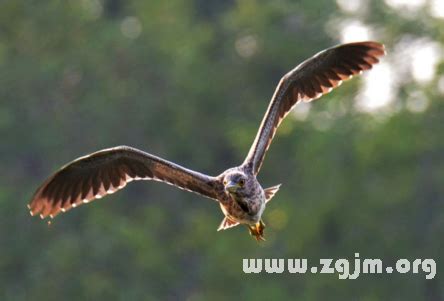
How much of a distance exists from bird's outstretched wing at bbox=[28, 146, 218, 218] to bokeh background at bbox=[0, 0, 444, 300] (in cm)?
1510

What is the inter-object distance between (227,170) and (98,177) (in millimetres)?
1743

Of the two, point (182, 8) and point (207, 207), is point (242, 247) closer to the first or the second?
point (207, 207)

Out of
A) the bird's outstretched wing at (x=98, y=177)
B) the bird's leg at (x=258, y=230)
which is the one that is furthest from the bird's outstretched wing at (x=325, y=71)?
the bird's outstretched wing at (x=98, y=177)

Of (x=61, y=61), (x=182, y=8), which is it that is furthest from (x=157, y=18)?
(x=61, y=61)

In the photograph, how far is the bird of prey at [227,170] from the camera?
633 inches

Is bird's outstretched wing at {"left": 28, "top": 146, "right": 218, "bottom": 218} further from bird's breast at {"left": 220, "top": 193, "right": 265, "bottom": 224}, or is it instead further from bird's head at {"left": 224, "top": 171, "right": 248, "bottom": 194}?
bird's head at {"left": 224, "top": 171, "right": 248, "bottom": 194}

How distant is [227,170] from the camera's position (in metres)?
16.0

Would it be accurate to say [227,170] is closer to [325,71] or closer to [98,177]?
[98,177]

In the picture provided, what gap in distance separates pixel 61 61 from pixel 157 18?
402cm

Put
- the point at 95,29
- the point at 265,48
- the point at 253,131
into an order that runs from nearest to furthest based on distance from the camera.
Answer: the point at 253,131, the point at 265,48, the point at 95,29


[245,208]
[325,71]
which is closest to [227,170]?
[245,208]

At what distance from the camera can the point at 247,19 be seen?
40.5 metres

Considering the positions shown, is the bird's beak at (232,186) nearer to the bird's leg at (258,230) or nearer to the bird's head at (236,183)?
the bird's head at (236,183)

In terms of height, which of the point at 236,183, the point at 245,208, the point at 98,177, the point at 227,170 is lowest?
the point at 245,208
